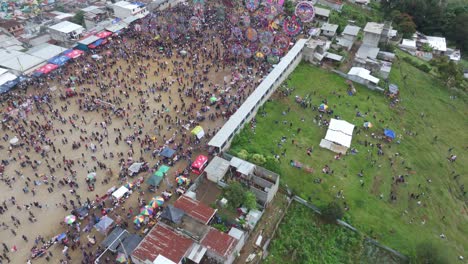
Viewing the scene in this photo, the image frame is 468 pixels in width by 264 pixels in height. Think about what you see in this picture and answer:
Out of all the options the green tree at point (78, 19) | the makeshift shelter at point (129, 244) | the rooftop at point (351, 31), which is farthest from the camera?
the green tree at point (78, 19)

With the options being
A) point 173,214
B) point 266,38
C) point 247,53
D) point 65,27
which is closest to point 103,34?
point 65,27

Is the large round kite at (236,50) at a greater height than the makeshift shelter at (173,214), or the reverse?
the large round kite at (236,50)

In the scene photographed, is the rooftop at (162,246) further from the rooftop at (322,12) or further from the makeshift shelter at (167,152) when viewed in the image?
the rooftop at (322,12)

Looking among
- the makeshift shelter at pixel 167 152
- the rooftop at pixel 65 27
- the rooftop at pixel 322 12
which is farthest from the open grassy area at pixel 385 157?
the rooftop at pixel 65 27

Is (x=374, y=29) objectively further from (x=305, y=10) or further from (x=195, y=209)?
(x=195, y=209)

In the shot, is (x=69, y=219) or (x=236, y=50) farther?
(x=236, y=50)

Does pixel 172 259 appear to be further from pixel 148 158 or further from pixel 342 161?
pixel 342 161
